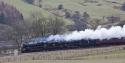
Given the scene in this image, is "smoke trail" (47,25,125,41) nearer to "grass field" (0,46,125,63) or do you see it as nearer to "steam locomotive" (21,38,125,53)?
"steam locomotive" (21,38,125,53)

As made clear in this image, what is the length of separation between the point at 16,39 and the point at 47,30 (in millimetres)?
16281

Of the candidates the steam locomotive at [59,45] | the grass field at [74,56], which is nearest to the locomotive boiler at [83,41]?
the steam locomotive at [59,45]

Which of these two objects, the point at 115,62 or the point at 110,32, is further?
the point at 110,32

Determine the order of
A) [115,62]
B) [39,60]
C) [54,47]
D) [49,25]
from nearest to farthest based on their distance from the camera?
[115,62], [39,60], [54,47], [49,25]

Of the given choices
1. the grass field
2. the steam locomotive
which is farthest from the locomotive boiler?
the grass field

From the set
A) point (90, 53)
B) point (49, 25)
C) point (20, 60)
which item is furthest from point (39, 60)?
point (49, 25)

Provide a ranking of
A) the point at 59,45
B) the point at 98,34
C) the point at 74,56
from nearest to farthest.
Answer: the point at 74,56 → the point at 59,45 → the point at 98,34

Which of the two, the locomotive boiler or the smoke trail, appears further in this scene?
the smoke trail

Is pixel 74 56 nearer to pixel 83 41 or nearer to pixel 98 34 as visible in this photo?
pixel 83 41

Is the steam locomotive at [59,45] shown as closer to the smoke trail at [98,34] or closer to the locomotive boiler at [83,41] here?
the locomotive boiler at [83,41]

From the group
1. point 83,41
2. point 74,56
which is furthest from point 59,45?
point 74,56

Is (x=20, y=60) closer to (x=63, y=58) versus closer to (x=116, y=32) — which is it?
(x=63, y=58)

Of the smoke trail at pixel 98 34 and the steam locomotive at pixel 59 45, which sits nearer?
the steam locomotive at pixel 59 45

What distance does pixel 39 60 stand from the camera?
7638cm
